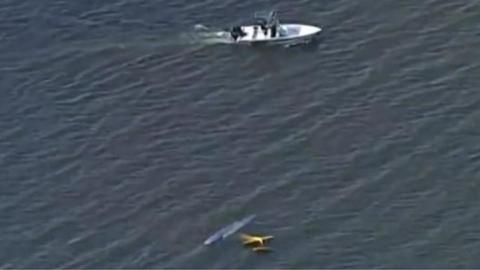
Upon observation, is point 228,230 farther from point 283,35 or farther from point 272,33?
point 272,33

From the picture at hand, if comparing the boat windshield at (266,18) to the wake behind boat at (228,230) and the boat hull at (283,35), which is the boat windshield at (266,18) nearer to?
the boat hull at (283,35)

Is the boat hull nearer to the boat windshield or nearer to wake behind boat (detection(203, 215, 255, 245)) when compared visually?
the boat windshield

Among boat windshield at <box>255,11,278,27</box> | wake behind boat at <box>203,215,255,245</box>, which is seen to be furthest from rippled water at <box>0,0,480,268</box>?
boat windshield at <box>255,11,278,27</box>

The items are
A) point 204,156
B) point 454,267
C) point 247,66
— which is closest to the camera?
point 454,267

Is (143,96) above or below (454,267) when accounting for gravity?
above

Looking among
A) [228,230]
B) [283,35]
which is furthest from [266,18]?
[228,230]

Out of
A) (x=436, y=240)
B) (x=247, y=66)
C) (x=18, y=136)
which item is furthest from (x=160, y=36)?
(x=436, y=240)

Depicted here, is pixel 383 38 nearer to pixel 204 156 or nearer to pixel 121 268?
pixel 204 156

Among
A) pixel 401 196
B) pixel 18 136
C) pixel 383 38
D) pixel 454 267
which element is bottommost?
pixel 454 267
